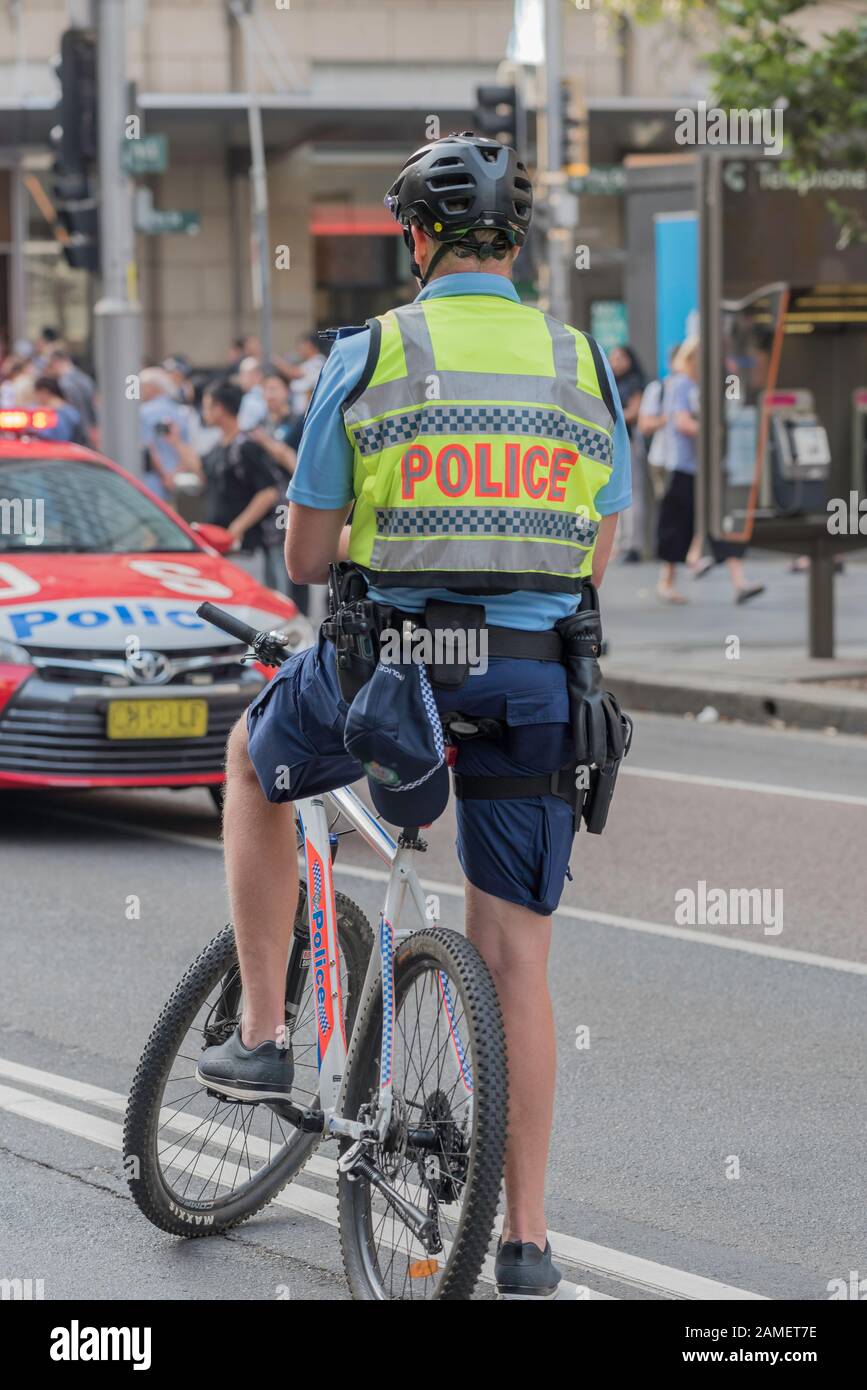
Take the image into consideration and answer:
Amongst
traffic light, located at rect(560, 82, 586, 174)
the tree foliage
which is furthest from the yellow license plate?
traffic light, located at rect(560, 82, 586, 174)

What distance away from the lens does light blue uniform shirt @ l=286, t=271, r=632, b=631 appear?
3828mm

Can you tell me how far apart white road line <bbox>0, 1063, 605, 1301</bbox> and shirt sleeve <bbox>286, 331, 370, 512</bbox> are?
129 centimetres

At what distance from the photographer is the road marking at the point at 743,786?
1014cm

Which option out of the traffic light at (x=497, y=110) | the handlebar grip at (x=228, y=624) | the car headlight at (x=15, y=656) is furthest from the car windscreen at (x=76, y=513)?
the traffic light at (x=497, y=110)

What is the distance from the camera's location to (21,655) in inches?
350

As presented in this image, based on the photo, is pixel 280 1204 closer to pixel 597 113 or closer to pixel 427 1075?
pixel 427 1075

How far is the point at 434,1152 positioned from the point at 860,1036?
99.0 inches

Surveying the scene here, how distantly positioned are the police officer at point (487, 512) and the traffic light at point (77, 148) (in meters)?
12.6

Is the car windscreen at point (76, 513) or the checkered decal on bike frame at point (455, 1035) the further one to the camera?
the car windscreen at point (76, 513)

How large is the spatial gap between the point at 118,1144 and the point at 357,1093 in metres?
1.20

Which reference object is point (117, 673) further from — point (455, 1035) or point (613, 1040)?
point (455, 1035)

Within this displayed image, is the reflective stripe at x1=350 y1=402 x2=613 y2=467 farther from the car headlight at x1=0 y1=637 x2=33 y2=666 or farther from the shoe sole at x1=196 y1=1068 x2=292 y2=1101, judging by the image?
the car headlight at x1=0 y1=637 x2=33 y2=666

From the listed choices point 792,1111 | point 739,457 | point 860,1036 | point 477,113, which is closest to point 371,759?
point 792,1111

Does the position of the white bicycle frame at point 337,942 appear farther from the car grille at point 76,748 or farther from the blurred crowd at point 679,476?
the blurred crowd at point 679,476
